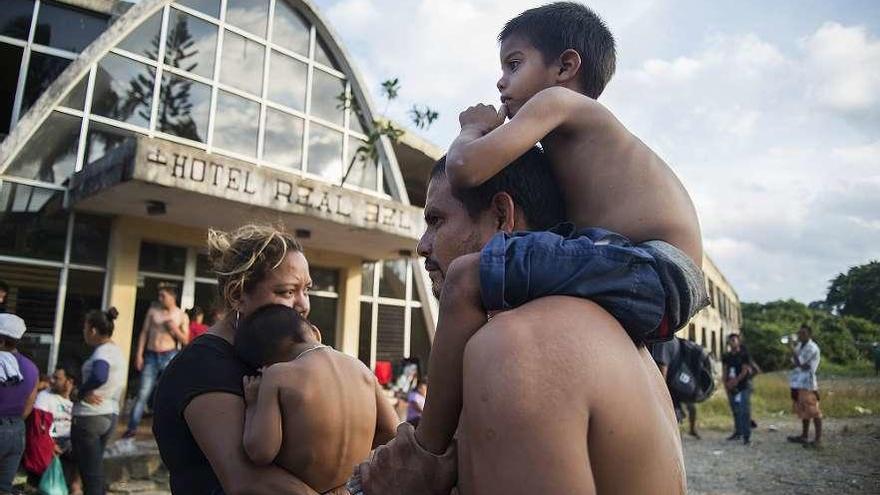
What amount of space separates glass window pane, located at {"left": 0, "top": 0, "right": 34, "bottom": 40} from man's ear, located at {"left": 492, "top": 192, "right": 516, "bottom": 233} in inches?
434

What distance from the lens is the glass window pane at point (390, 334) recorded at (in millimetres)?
12844

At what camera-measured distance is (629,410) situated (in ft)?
3.33

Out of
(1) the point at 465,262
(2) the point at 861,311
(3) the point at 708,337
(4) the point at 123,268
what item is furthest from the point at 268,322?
(3) the point at 708,337

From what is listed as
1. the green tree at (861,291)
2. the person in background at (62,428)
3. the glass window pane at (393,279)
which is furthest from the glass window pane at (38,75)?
the green tree at (861,291)

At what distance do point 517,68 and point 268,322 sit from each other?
121 centimetres

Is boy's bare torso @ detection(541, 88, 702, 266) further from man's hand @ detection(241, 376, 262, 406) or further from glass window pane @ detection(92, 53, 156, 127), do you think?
glass window pane @ detection(92, 53, 156, 127)

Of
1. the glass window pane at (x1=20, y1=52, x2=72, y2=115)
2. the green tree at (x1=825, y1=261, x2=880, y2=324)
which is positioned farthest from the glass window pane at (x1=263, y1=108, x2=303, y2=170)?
the green tree at (x1=825, y1=261, x2=880, y2=324)

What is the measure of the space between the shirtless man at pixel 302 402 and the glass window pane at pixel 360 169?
1055cm

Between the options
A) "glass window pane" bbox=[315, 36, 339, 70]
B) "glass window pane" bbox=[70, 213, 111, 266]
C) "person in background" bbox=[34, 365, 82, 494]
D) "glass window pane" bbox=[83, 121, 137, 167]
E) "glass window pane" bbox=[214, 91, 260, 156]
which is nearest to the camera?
"person in background" bbox=[34, 365, 82, 494]

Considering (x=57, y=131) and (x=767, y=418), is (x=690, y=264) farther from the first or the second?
(x=767, y=418)

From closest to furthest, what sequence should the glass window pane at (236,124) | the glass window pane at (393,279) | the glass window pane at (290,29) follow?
1. the glass window pane at (236,124)
2. the glass window pane at (290,29)
3. the glass window pane at (393,279)

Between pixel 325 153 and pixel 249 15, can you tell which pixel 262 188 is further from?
pixel 249 15

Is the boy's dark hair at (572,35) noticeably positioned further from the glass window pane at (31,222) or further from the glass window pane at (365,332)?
the glass window pane at (365,332)

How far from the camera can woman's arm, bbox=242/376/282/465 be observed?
182 cm
